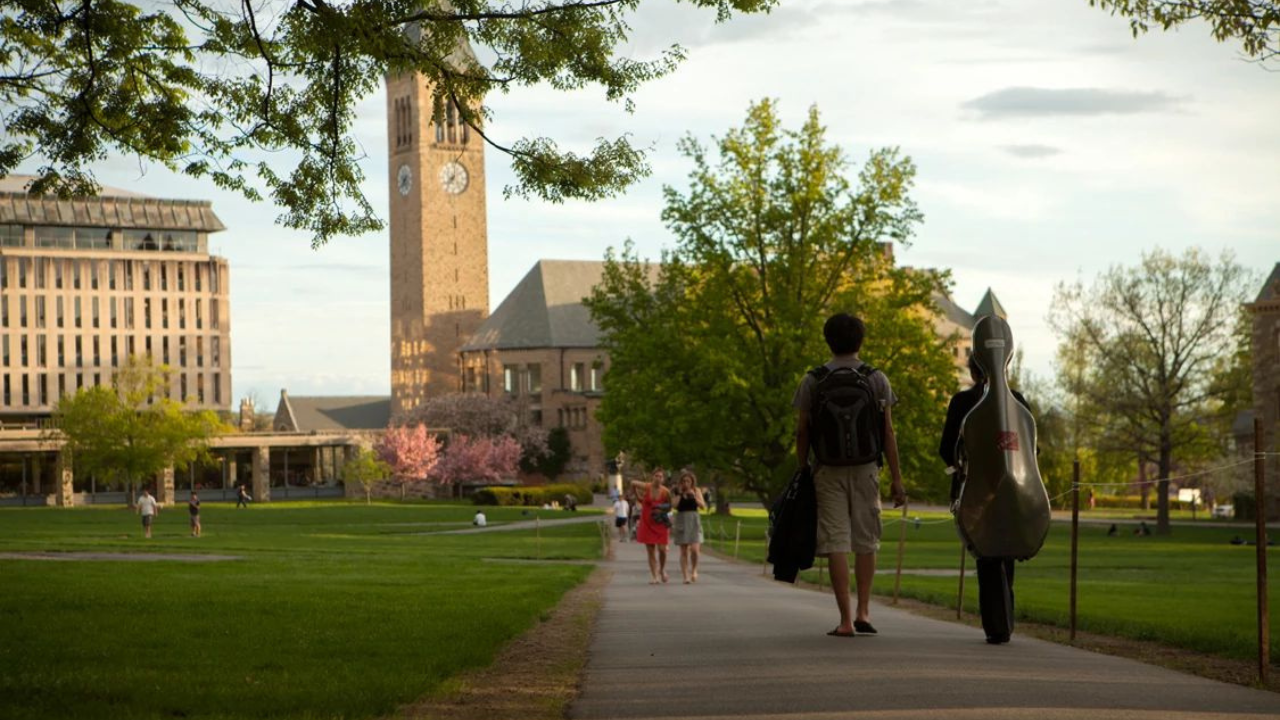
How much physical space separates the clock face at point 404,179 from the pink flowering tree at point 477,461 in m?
25.5

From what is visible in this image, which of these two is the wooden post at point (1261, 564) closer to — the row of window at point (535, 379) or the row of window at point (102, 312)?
the row of window at point (535, 379)

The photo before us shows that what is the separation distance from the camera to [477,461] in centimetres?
11325

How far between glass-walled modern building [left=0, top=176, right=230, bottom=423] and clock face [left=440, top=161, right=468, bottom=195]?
57.2 feet

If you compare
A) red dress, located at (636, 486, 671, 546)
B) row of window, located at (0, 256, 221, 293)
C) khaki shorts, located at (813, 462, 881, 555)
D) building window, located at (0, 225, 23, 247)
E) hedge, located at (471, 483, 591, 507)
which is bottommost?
hedge, located at (471, 483, 591, 507)

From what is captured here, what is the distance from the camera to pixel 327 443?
390ft

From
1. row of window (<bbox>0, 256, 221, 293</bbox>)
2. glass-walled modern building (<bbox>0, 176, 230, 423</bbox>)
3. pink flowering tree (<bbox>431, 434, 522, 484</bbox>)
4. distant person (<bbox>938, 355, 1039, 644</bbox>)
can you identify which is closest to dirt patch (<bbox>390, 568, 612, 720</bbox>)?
distant person (<bbox>938, 355, 1039, 644</bbox>)

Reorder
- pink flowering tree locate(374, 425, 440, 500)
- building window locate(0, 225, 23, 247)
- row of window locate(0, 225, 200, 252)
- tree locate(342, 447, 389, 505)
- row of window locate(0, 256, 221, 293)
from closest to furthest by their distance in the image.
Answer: tree locate(342, 447, 389, 505) < pink flowering tree locate(374, 425, 440, 500) < building window locate(0, 225, 23, 247) < row of window locate(0, 225, 200, 252) < row of window locate(0, 256, 221, 293)

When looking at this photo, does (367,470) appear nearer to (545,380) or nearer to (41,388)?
(545,380)

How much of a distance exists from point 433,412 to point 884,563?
9122 cm

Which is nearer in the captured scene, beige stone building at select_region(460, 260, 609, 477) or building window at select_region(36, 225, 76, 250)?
building window at select_region(36, 225, 76, 250)

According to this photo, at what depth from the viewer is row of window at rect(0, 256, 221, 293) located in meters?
125

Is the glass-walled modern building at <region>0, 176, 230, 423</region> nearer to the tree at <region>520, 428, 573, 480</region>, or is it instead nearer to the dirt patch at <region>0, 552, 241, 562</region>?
the tree at <region>520, 428, 573, 480</region>

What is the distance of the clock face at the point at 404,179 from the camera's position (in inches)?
5221

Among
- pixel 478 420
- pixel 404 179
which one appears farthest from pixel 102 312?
pixel 478 420
